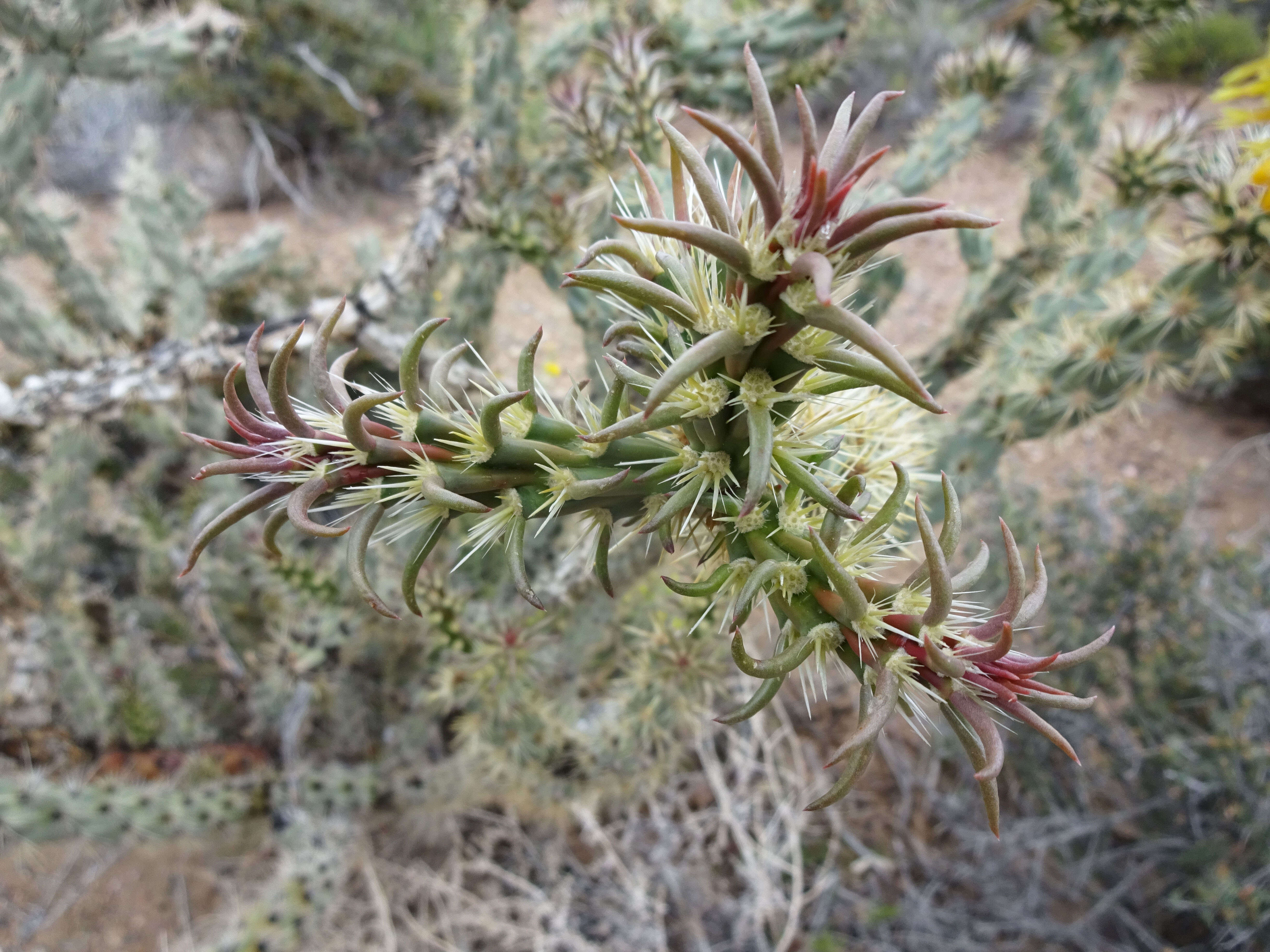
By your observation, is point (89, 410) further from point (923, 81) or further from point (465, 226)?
point (923, 81)

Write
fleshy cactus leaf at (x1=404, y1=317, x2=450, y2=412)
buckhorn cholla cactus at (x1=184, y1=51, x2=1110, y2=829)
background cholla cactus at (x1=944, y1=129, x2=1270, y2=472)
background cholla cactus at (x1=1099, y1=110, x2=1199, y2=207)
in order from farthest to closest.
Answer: background cholla cactus at (x1=1099, y1=110, x2=1199, y2=207) < background cholla cactus at (x1=944, y1=129, x2=1270, y2=472) < fleshy cactus leaf at (x1=404, y1=317, x2=450, y2=412) < buckhorn cholla cactus at (x1=184, y1=51, x2=1110, y2=829)

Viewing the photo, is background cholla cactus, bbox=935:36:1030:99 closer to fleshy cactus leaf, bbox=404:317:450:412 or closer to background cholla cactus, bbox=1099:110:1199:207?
background cholla cactus, bbox=1099:110:1199:207

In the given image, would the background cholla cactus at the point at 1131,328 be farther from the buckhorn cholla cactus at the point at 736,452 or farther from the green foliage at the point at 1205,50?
the green foliage at the point at 1205,50

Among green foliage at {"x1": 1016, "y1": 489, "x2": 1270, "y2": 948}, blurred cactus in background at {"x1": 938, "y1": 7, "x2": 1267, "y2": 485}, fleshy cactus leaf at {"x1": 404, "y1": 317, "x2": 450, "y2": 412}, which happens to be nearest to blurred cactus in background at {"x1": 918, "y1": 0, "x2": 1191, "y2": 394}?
blurred cactus in background at {"x1": 938, "y1": 7, "x2": 1267, "y2": 485}

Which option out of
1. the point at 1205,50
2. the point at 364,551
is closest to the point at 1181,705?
the point at 364,551

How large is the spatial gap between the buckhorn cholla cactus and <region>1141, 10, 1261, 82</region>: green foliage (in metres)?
8.25

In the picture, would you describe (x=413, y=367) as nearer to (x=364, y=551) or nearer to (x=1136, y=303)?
(x=364, y=551)

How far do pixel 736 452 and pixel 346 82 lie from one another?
610 cm

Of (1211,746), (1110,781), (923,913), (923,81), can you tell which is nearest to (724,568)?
(923,913)

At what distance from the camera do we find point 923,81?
Answer: 22.9 ft

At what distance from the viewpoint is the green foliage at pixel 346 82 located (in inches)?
221

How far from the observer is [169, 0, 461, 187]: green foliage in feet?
18.5

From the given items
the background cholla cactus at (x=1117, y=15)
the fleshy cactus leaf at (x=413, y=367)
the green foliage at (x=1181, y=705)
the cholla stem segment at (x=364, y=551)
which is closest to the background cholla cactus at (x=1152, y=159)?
the background cholla cactus at (x=1117, y=15)

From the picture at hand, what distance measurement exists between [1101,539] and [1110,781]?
98cm
